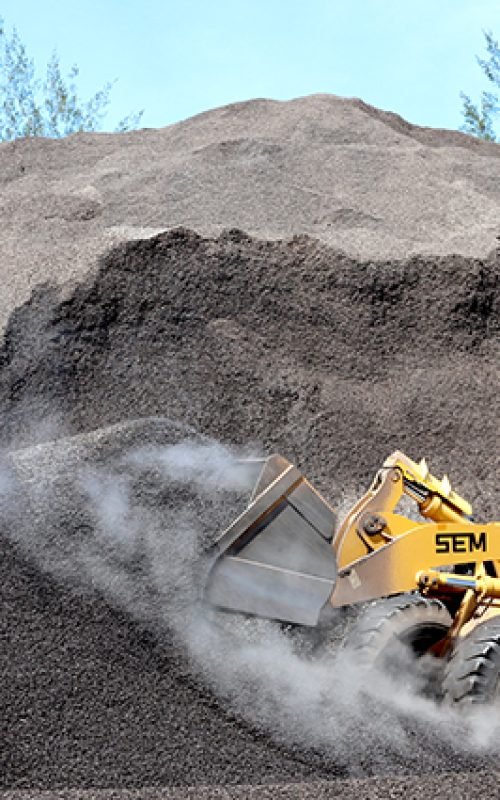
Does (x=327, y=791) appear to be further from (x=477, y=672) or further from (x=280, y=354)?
(x=280, y=354)

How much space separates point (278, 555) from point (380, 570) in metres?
0.39

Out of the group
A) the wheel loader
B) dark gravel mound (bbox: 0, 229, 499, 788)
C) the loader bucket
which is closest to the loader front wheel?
the wheel loader

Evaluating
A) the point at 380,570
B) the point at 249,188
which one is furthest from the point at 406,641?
the point at 249,188

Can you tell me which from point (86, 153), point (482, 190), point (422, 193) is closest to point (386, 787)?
point (422, 193)

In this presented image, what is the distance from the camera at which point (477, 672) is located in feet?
14.4

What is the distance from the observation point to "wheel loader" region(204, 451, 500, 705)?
14.3 ft

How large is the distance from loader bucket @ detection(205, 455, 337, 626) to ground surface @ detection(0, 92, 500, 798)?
0.41 metres

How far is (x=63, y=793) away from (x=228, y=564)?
121cm

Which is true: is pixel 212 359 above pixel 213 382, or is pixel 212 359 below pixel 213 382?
above

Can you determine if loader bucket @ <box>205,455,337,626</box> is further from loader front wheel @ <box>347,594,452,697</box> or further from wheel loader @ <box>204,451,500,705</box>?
loader front wheel @ <box>347,594,452,697</box>

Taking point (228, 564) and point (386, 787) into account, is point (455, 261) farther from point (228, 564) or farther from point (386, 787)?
point (386, 787)

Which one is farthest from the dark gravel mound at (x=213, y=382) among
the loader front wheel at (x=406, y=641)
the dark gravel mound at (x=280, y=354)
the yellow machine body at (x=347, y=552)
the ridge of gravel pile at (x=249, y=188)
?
the loader front wheel at (x=406, y=641)

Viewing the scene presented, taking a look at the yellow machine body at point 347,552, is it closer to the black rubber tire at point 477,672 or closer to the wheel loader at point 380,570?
the wheel loader at point 380,570

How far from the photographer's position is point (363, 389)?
7.13 metres
